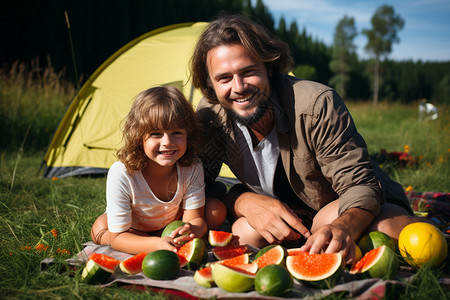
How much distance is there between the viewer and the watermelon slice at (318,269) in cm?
175

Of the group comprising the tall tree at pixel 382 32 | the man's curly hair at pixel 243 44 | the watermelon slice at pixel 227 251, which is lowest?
the watermelon slice at pixel 227 251

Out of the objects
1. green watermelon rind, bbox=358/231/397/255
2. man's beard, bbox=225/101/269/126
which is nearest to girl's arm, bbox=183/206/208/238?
man's beard, bbox=225/101/269/126

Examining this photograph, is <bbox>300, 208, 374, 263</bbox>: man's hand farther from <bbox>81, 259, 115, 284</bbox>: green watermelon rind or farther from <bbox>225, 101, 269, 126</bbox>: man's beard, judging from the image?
<bbox>81, 259, 115, 284</bbox>: green watermelon rind

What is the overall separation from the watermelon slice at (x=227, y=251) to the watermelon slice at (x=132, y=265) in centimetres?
46

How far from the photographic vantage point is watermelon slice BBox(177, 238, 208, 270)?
2086 mm

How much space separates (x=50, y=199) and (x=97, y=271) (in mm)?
2208

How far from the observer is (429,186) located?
4.63 metres

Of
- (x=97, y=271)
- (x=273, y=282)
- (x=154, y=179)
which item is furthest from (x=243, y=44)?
(x=97, y=271)

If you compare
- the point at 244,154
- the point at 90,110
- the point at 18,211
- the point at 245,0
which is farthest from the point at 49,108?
the point at 245,0

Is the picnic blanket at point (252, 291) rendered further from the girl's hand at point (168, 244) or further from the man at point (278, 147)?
the man at point (278, 147)

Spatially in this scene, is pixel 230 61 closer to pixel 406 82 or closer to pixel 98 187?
pixel 98 187

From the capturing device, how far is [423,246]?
2.00 meters

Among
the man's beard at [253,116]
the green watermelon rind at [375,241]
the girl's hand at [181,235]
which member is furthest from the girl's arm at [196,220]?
the green watermelon rind at [375,241]

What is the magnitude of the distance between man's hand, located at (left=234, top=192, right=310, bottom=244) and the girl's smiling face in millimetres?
678
